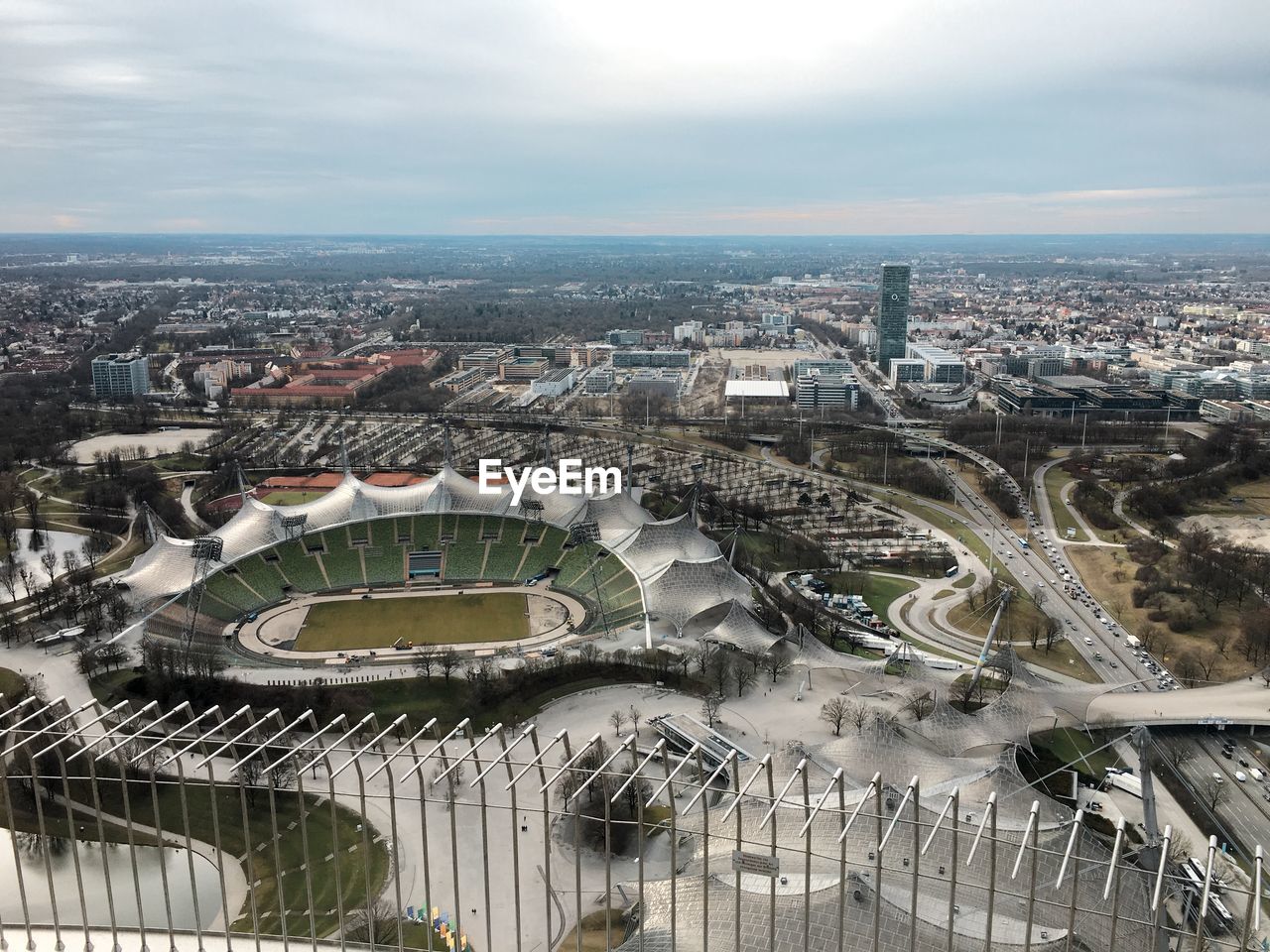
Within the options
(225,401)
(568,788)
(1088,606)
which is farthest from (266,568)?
(225,401)

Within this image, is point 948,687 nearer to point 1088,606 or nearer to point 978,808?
point 978,808

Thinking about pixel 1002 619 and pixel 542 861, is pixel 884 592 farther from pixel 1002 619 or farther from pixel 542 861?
pixel 542 861

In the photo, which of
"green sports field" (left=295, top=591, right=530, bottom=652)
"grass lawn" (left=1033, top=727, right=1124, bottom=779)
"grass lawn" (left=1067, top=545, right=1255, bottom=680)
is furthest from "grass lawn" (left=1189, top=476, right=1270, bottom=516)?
"green sports field" (left=295, top=591, right=530, bottom=652)

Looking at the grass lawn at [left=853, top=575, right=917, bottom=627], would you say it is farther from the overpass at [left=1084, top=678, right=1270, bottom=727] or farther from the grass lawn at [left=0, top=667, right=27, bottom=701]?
the grass lawn at [left=0, top=667, right=27, bottom=701]

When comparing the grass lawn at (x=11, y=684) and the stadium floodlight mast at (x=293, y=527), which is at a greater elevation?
the stadium floodlight mast at (x=293, y=527)

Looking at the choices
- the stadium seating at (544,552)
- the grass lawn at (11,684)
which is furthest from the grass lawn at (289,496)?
the grass lawn at (11,684)

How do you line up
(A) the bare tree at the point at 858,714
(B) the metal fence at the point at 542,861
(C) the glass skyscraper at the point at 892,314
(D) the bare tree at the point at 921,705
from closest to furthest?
(B) the metal fence at the point at 542,861
(A) the bare tree at the point at 858,714
(D) the bare tree at the point at 921,705
(C) the glass skyscraper at the point at 892,314

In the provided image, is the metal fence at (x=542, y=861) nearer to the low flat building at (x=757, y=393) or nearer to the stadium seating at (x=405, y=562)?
the stadium seating at (x=405, y=562)
